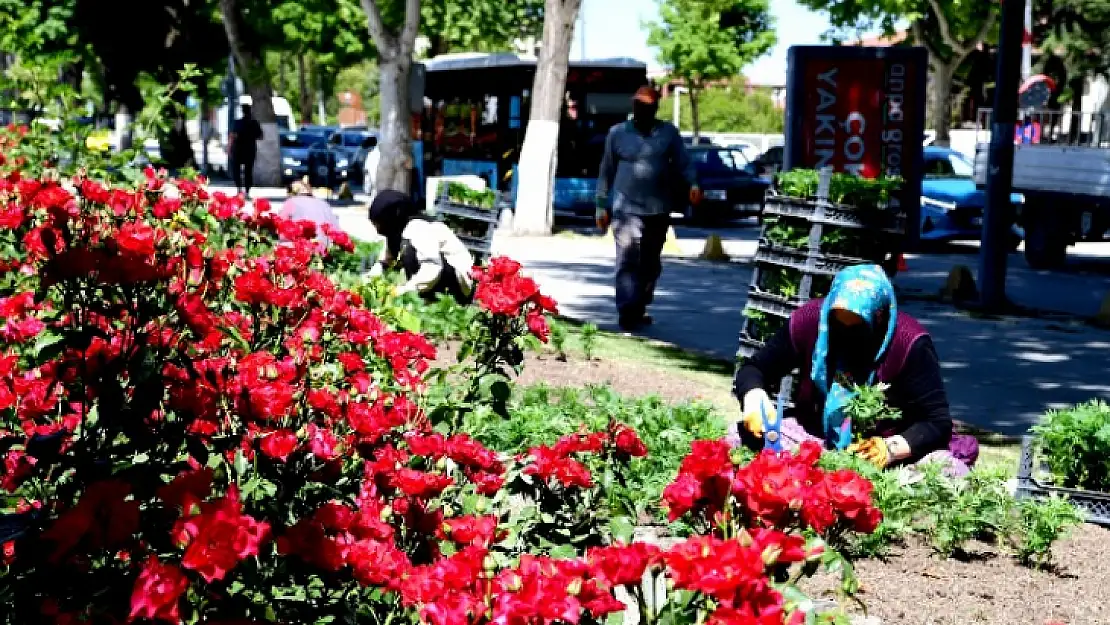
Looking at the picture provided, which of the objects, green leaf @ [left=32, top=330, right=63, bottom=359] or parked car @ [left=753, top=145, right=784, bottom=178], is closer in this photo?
green leaf @ [left=32, top=330, right=63, bottom=359]

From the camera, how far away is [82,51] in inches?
1838

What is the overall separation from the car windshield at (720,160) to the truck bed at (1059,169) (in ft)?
30.4

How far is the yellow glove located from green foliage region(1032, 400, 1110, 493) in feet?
3.07

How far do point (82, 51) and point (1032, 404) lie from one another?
40097mm

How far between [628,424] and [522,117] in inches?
913

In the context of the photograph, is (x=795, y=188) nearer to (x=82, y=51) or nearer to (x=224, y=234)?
(x=224, y=234)

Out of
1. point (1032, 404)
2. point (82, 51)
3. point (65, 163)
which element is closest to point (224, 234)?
point (65, 163)

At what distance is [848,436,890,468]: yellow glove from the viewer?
20.5ft

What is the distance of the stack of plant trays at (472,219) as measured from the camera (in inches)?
528

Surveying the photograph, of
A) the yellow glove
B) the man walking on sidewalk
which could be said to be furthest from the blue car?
the yellow glove

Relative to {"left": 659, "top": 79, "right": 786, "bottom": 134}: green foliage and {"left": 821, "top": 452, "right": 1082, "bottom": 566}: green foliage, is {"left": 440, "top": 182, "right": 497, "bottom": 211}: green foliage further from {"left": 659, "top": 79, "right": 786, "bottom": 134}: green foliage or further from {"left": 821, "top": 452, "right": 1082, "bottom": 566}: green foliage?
{"left": 659, "top": 79, "right": 786, "bottom": 134}: green foliage

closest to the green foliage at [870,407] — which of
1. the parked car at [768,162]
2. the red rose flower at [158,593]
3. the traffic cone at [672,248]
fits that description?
the red rose flower at [158,593]

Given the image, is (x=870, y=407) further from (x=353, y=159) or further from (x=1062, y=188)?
(x=353, y=159)

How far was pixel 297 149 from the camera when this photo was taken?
50656mm
